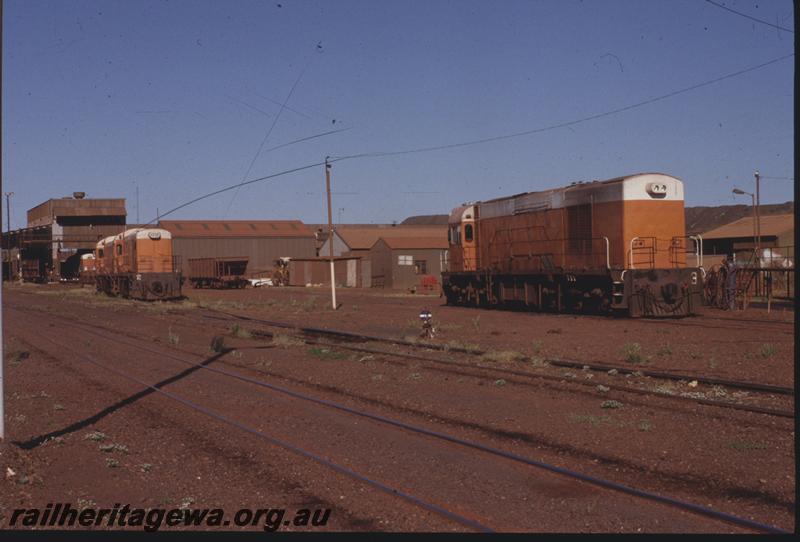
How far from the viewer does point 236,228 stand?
80438 millimetres

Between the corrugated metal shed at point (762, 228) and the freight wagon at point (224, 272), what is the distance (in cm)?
3793

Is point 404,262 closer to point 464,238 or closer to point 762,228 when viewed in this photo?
point 464,238

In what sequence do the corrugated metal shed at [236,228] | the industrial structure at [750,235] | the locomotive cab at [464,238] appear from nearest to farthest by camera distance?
1. the locomotive cab at [464,238]
2. the industrial structure at [750,235]
3. the corrugated metal shed at [236,228]

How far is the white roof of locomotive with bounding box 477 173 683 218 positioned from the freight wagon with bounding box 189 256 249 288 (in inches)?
1364

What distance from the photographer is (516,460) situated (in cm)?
749

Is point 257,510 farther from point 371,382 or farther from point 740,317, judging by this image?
point 740,317

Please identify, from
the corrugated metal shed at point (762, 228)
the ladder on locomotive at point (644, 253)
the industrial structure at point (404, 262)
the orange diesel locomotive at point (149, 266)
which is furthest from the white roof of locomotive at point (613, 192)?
the corrugated metal shed at point (762, 228)

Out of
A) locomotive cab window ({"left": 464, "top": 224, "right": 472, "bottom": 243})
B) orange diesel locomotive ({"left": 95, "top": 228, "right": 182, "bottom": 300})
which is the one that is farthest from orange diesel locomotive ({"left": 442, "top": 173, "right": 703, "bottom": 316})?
orange diesel locomotive ({"left": 95, "top": 228, "right": 182, "bottom": 300})

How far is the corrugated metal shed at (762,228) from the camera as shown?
5594 centimetres

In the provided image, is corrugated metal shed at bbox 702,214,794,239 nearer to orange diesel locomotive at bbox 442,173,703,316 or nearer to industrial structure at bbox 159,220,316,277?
orange diesel locomotive at bbox 442,173,703,316

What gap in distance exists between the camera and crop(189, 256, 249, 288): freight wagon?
2267 inches

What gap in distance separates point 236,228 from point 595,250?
60.7 m

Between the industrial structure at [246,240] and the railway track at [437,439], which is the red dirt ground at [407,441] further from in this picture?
the industrial structure at [246,240]

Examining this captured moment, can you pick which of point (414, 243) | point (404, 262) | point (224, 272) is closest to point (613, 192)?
point (404, 262)
